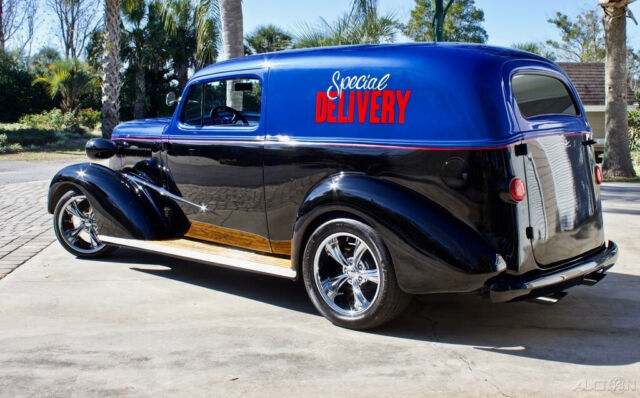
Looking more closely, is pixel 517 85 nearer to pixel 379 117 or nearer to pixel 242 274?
pixel 379 117

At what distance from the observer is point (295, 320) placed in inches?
189

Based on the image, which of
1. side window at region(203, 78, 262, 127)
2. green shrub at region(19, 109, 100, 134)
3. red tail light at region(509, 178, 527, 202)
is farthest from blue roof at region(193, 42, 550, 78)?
green shrub at region(19, 109, 100, 134)

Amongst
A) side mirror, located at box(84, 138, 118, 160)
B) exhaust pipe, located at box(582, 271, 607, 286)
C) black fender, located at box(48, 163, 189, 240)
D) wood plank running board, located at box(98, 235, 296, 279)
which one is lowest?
exhaust pipe, located at box(582, 271, 607, 286)

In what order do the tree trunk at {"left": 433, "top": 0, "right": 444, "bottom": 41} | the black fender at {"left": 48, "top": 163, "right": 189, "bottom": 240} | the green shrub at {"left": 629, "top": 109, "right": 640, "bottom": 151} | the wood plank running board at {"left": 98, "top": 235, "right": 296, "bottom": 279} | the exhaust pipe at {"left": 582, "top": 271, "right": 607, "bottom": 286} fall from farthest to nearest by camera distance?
1. the green shrub at {"left": 629, "top": 109, "right": 640, "bottom": 151}
2. the tree trunk at {"left": 433, "top": 0, "right": 444, "bottom": 41}
3. the black fender at {"left": 48, "top": 163, "right": 189, "bottom": 240}
4. the wood plank running board at {"left": 98, "top": 235, "right": 296, "bottom": 279}
5. the exhaust pipe at {"left": 582, "top": 271, "right": 607, "bottom": 286}

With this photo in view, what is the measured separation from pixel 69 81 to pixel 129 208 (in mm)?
26736

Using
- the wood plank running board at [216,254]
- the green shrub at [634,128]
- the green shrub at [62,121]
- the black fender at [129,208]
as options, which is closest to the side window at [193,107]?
the black fender at [129,208]

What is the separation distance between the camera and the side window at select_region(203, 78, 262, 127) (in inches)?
220

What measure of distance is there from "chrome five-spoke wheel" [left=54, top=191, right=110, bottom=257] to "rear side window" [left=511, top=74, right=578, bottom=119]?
418 centimetres

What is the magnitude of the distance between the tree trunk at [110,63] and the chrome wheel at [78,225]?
55.3 feet

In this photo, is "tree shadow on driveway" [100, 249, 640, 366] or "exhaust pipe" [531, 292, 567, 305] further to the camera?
"exhaust pipe" [531, 292, 567, 305]

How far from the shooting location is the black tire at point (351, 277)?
4.31 m

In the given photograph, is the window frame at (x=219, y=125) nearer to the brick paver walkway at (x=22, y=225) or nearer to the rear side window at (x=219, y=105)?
the rear side window at (x=219, y=105)

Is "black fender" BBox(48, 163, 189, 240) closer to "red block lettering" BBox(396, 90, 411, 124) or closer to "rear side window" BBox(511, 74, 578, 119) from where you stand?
"red block lettering" BBox(396, 90, 411, 124)

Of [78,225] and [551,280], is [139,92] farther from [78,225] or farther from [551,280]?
[551,280]
